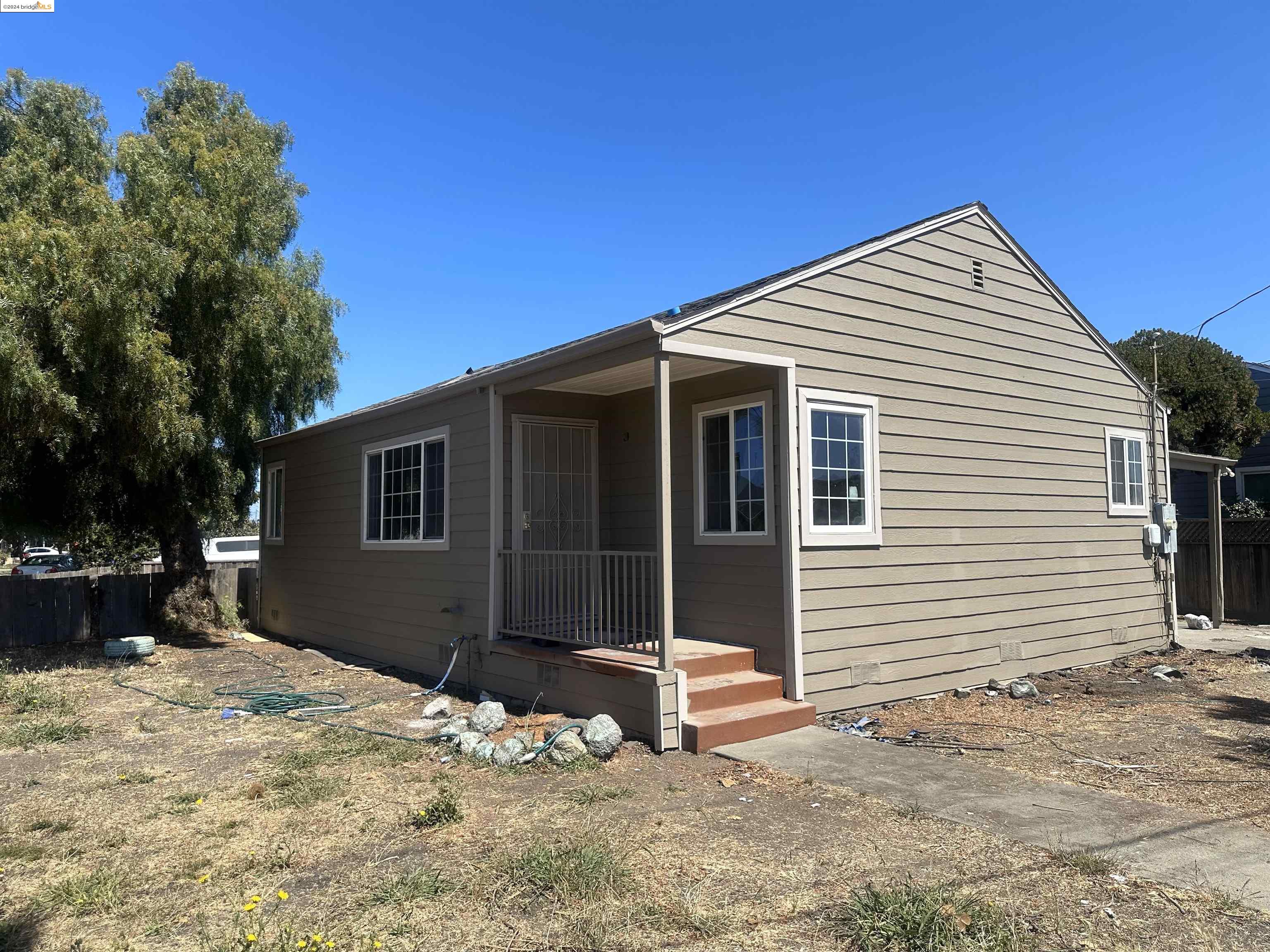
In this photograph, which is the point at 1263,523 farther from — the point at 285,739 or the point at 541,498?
the point at 285,739

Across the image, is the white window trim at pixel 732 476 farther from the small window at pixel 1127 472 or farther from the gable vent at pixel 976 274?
the small window at pixel 1127 472

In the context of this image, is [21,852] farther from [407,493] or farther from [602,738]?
[407,493]

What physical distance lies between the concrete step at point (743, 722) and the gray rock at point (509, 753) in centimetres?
113

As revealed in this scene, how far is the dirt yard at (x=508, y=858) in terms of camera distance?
119 inches

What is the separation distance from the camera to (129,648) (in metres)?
10.2

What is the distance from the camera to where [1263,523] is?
1252cm

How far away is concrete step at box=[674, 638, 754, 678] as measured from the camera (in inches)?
248

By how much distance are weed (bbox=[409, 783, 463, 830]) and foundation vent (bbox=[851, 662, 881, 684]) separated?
3580 mm

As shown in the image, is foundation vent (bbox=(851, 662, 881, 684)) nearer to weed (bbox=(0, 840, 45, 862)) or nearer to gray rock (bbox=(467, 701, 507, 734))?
gray rock (bbox=(467, 701, 507, 734))

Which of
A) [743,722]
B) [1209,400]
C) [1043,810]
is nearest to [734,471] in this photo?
[743,722]

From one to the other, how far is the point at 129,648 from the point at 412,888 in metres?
8.60

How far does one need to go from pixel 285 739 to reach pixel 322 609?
5.35 meters

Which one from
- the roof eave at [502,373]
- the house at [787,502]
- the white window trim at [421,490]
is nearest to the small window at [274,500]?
the roof eave at [502,373]

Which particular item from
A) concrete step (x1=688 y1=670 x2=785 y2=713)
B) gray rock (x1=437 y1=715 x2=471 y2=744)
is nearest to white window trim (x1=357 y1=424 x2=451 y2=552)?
gray rock (x1=437 y1=715 x2=471 y2=744)
